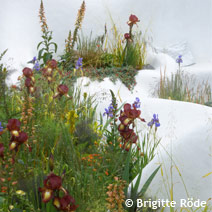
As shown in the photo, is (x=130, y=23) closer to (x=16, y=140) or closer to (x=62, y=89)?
(x=62, y=89)

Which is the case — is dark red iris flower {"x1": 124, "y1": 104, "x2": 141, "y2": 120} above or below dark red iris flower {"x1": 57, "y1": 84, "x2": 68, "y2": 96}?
below

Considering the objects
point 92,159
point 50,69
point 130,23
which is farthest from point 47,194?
point 130,23

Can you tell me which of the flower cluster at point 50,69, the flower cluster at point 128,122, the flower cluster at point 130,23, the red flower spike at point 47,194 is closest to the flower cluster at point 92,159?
the flower cluster at point 128,122

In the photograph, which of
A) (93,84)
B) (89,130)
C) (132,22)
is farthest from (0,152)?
(132,22)

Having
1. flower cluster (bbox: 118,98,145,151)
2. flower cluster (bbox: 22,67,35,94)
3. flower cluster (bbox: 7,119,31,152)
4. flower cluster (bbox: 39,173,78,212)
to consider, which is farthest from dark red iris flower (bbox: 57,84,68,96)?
flower cluster (bbox: 39,173,78,212)

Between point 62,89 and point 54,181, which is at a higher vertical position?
point 62,89

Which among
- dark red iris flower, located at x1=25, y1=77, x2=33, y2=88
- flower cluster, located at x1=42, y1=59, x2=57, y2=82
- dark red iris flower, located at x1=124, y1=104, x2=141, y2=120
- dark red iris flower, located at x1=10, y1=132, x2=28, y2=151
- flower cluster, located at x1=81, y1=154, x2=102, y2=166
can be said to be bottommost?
flower cluster, located at x1=81, y1=154, x2=102, y2=166

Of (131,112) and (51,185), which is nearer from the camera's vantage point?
(51,185)

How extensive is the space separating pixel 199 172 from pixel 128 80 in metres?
4.76

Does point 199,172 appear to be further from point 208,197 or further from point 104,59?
point 104,59

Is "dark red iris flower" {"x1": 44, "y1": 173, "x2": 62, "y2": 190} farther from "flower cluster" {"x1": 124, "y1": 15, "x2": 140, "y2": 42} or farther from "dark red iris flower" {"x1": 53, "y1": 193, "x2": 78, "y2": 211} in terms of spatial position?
"flower cluster" {"x1": 124, "y1": 15, "x2": 140, "y2": 42}

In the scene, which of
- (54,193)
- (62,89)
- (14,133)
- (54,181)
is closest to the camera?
(54,181)

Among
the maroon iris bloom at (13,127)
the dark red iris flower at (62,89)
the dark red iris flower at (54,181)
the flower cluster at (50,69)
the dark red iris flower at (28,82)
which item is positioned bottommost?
the dark red iris flower at (54,181)

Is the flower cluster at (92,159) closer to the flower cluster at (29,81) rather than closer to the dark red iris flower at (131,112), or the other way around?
the dark red iris flower at (131,112)
